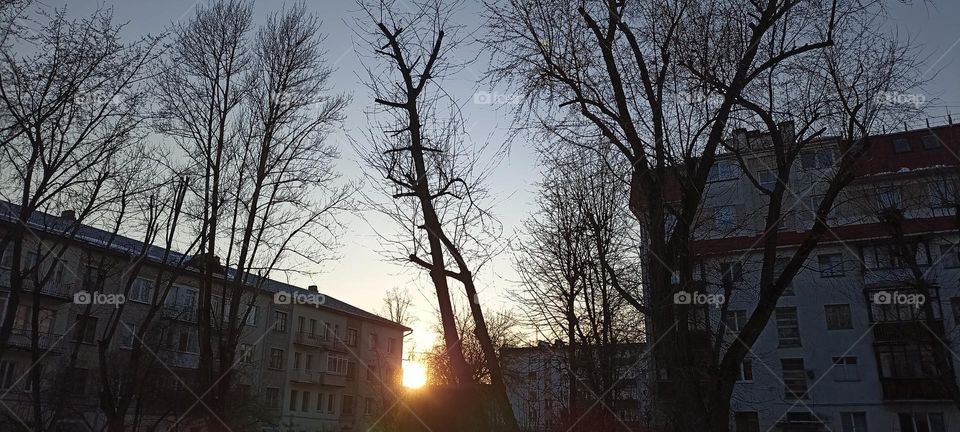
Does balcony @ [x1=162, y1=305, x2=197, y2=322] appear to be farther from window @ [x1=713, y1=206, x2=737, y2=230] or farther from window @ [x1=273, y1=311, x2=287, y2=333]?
window @ [x1=713, y1=206, x2=737, y2=230]

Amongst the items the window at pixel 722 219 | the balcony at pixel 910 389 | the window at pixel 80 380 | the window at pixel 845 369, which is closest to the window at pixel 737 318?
the window at pixel 845 369

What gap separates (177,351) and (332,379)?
1422 cm

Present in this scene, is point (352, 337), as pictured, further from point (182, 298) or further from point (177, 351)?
point (177, 351)

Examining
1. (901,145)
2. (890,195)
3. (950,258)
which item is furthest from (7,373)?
(901,145)

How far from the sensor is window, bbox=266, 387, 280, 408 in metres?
41.6

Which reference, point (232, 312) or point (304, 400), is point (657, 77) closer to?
point (232, 312)

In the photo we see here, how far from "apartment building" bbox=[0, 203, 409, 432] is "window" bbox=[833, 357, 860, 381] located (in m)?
22.0

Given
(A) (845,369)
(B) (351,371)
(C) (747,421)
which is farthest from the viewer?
(B) (351,371)

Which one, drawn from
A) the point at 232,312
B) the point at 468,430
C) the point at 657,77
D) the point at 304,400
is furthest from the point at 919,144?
the point at 304,400

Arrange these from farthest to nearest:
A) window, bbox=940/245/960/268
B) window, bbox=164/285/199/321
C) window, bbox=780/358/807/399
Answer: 1. window, bbox=164/285/199/321
2. window, bbox=780/358/807/399
3. window, bbox=940/245/960/268

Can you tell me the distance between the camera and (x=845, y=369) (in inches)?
1245

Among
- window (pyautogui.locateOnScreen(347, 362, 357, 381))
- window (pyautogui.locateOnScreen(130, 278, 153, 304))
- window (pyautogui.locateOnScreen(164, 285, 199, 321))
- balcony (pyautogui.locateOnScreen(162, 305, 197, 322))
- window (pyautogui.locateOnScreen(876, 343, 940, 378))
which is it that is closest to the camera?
window (pyautogui.locateOnScreen(876, 343, 940, 378))

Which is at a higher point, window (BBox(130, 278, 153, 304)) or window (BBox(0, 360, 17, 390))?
window (BBox(130, 278, 153, 304))

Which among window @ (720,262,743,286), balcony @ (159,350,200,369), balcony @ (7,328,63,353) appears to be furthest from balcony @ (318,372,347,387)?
window @ (720,262,743,286)
